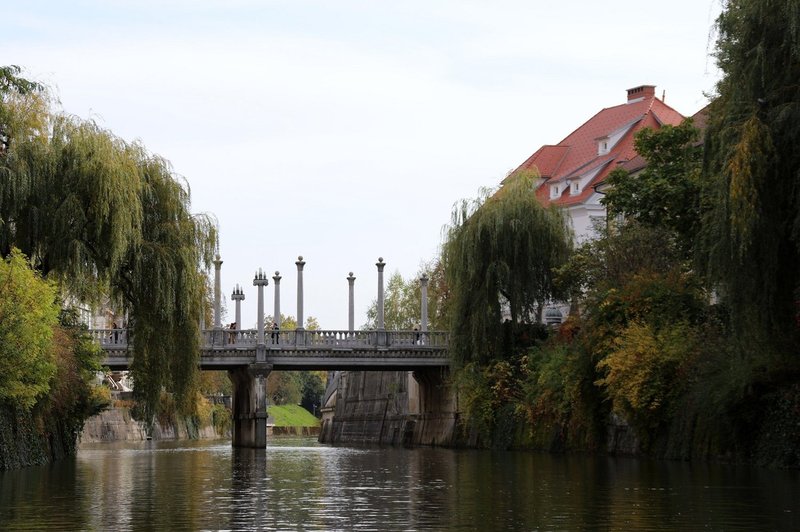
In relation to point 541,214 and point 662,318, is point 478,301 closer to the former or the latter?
point 541,214

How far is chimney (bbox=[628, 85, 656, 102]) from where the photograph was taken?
283ft

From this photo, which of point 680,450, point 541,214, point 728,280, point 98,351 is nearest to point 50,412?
point 98,351

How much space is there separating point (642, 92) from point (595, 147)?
14.0 feet

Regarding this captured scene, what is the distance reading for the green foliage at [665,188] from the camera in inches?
1834

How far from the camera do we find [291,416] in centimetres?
15662

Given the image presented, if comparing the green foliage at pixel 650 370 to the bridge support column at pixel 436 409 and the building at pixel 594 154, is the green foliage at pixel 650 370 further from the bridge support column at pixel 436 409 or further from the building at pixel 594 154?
the building at pixel 594 154

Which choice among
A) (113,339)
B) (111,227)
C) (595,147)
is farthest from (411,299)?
(111,227)

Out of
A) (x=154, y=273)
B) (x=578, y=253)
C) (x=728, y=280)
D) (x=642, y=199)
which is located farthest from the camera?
(x=578, y=253)

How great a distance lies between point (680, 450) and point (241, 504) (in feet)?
60.2

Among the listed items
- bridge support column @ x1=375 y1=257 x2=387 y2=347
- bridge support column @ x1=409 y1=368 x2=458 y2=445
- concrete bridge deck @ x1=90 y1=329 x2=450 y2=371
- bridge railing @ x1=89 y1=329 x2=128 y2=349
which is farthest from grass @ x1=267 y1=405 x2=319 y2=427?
bridge railing @ x1=89 y1=329 x2=128 y2=349

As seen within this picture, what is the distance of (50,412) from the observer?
4081cm

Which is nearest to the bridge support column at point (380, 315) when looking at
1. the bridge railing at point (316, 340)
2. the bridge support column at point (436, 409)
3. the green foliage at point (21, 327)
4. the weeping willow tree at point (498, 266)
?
the bridge railing at point (316, 340)

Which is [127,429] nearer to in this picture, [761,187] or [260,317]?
[260,317]

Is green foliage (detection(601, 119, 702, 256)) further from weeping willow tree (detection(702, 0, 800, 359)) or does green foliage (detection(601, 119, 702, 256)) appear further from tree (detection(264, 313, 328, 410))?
tree (detection(264, 313, 328, 410))
